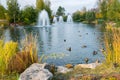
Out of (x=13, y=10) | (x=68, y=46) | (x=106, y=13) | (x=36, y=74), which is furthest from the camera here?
(x=106, y=13)

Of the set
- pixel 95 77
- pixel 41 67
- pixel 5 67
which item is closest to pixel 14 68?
pixel 5 67

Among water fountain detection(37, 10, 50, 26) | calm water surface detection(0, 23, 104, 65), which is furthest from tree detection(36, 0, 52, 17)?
calm water surface detection(0, 23, 104, 65)

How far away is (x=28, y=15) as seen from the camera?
65062 millimetres

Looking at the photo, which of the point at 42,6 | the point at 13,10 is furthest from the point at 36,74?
the point at 42,6

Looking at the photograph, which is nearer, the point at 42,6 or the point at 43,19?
the point at 43,19

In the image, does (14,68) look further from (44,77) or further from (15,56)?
(44,77)

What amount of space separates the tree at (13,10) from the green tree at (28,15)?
4.89ft

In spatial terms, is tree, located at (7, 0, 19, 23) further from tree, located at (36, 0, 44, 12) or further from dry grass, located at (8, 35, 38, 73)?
dry grass, located at (8, 35, 38, 73)

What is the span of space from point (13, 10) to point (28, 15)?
12.1ft

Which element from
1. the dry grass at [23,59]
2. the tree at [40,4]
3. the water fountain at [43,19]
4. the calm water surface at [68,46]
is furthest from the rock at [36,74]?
the tree at [40,4]

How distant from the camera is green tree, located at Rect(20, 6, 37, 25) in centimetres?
6386

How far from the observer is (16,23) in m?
62.6

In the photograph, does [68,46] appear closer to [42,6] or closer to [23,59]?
[23,59]

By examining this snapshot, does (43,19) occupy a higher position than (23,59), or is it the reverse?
(43,19)
